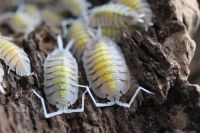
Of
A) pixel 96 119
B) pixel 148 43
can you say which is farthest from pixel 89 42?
pixel 96 119

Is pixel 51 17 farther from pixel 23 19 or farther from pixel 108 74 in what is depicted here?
pixel 108 74

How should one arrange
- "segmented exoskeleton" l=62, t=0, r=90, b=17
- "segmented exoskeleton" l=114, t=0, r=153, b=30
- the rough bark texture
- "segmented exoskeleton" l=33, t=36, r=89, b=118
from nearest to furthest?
the rough bark texture, "segmented exoskeleton" l=33, t=36, r=89, b=118, "segmented exoskeleton" l=114, t=0, r=153, b=30, "segmented exoskeleton" l=62, t=0, r=90, b=17

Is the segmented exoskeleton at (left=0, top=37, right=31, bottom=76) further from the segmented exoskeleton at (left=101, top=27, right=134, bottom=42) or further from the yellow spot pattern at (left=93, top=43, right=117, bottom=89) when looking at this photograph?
the segmented exoskeleton at (left=101, top=27, right=134, bottom=42)

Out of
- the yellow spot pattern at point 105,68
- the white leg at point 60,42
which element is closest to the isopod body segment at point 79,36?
the white leg at point 60,42

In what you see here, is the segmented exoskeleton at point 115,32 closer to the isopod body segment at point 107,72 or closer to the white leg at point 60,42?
the isopod body segment at point 107,72

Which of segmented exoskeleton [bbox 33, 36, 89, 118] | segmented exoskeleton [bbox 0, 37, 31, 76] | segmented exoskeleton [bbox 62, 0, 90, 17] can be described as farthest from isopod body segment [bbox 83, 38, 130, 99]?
segmented exoskeleton [bbox 62, 0, 90, 17]

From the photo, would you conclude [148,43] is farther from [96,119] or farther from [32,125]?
[32,125]
